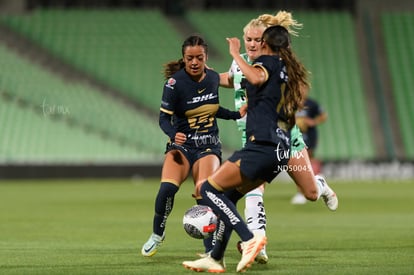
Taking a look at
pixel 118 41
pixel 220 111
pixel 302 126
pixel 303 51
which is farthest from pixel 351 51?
pixel 220 111

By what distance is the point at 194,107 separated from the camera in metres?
9.02

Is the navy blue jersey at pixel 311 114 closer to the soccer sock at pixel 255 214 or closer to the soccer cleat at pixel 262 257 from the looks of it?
the soccer sock at pixel 255 214

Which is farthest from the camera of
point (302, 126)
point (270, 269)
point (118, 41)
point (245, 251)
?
point (118, 41)

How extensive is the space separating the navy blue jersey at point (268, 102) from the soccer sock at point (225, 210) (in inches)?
21.3

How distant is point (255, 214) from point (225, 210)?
1411mm

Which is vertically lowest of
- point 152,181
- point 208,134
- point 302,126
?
point 152,181

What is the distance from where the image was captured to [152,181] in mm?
26062

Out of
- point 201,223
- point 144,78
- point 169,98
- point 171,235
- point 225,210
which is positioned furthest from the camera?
point 144,78

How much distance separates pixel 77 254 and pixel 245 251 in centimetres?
244

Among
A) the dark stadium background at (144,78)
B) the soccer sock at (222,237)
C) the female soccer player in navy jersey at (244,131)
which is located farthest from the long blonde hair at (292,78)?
the dark stadium background at (144,78)

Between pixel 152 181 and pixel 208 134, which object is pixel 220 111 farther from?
pixel 152 181

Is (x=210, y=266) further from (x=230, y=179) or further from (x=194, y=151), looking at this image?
(x=194, y=151)

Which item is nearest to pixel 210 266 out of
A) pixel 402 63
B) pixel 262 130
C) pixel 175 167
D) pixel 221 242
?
pixel 221 242

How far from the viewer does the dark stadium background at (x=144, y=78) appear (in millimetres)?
27562
